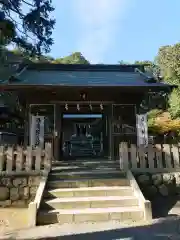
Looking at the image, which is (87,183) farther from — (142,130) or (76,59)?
(76,59)

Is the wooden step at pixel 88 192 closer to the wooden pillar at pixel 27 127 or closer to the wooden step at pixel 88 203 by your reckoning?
the wooden step at pixel 88 203

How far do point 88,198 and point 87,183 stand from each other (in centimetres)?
61

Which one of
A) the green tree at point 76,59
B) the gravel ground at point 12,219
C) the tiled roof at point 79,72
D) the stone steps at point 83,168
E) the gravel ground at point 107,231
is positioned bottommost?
the gravel ground at point 12,219

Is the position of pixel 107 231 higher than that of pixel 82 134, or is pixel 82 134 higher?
pixel 82 134

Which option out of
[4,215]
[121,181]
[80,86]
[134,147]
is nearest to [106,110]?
[80,86]

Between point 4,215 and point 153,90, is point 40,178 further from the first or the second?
point 153,90

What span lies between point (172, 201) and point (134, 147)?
1.71 m

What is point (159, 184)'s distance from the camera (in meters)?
6.74

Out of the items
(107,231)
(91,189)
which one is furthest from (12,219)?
(107,231)

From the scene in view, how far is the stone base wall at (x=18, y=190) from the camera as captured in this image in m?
6.36

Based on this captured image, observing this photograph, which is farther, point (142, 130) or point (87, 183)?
point (142, 130)

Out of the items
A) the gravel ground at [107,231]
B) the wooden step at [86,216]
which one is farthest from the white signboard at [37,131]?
the gravel ground at [107,231]

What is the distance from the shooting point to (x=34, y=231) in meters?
4.63

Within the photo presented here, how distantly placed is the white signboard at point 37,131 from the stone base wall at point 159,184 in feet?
12.3
